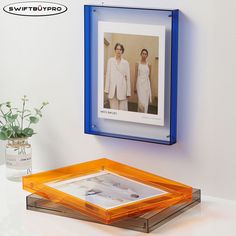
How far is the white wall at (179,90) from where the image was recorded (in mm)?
1335

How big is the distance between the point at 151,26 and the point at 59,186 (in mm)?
377

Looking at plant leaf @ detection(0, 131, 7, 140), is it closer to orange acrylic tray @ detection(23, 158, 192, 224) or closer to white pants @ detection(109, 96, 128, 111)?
orange acrylic tray @ detection(23, 158, 192, 224)

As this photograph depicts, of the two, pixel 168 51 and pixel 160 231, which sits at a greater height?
pixel 168 51

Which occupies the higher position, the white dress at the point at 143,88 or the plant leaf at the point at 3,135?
the white dress at the point at 143,88

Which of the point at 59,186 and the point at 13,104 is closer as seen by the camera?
the point at 59,186

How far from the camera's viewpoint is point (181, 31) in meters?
1.36

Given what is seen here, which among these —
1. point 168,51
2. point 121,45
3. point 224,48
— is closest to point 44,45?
point 121,45

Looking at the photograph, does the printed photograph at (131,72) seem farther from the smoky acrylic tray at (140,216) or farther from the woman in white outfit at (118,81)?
the smoky acrylic tray at (140,216)

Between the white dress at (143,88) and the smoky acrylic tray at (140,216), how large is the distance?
0.21 m

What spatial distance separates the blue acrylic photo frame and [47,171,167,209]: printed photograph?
0.36ft

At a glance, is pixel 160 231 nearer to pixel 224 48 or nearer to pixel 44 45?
pixel 224 48

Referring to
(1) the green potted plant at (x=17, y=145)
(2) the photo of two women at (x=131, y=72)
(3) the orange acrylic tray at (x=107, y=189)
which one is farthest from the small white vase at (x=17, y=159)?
(2) the photo of two women at (x=131, y=72)

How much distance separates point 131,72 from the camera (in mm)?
1423

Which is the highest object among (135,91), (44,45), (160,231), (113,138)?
(44,45)
